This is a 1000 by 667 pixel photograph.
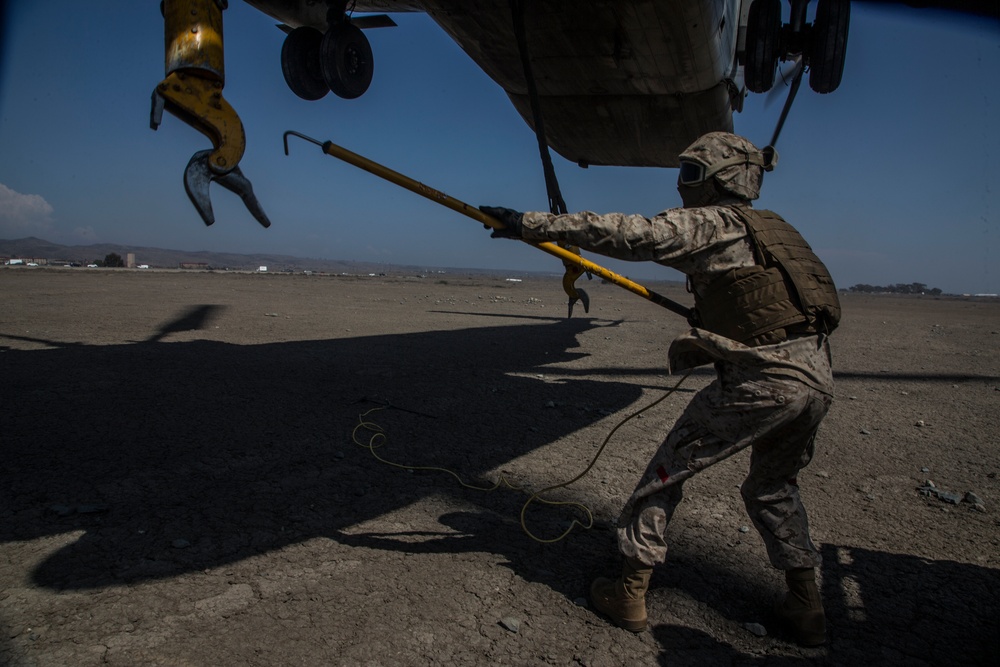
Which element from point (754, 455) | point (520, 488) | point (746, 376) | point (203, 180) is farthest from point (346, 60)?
point (754, 455)

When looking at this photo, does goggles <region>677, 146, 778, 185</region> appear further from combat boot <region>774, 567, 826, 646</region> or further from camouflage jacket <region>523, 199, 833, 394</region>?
combat boot <region>774, 567, 826, 646</region>

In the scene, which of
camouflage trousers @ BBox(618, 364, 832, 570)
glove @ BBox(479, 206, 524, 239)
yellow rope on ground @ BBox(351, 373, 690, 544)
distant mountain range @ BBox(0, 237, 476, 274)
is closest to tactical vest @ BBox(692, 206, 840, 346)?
camouflage trousers @ BBox(618, 364, 832, 570)

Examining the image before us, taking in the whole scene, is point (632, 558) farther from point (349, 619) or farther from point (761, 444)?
point (349, 619)

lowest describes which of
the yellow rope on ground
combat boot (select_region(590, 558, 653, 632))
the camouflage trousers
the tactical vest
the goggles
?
the yellow rope on ground

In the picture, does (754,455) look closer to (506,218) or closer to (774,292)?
(774,292)

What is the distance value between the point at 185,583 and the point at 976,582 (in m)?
3.28

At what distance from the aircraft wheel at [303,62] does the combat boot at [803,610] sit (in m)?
4.84

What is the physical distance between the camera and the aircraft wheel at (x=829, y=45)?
5.14 m

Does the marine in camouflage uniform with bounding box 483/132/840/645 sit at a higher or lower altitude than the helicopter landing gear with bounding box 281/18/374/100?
lower

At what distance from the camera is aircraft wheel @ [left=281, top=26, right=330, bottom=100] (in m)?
4.98

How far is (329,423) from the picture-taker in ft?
14.3

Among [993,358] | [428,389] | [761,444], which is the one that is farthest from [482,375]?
[993,358]

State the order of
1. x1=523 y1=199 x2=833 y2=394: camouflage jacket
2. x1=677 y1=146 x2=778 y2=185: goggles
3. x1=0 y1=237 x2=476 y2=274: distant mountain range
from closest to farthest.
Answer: x1=523 y1=199 x2=833 y2=394: camouflage jacket → x1=677 y1=146 x2=778 y2=185: goggles → x1=0 y1=237 x2=476 y2=274: distant mountain range

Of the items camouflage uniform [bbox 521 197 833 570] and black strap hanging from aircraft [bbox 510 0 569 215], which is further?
black strap hanging from aircraft [bbox 510 0 569 215]
